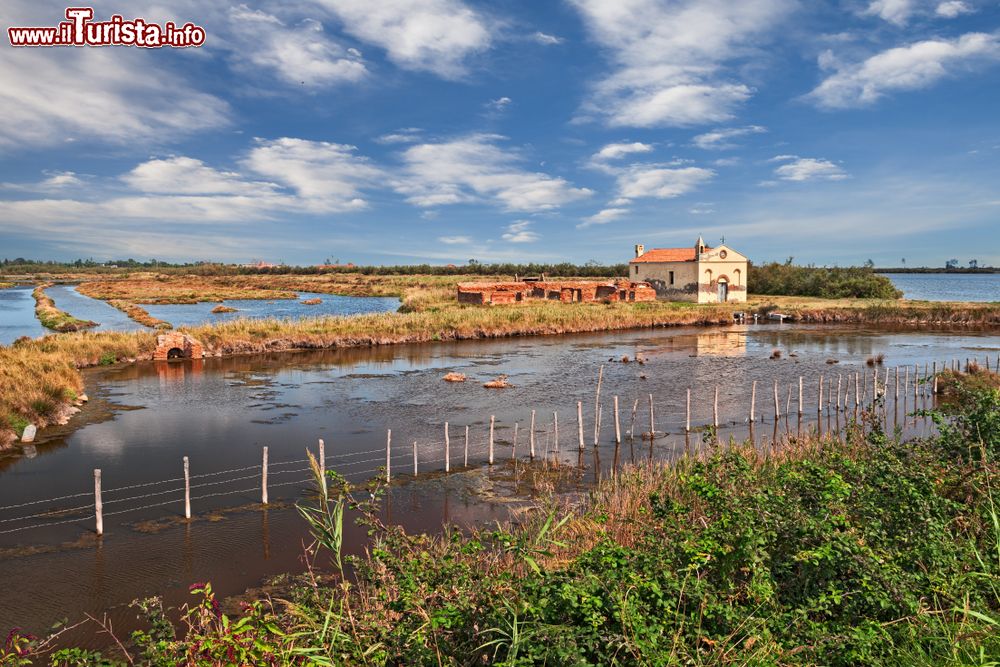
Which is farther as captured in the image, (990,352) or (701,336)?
(701,336)

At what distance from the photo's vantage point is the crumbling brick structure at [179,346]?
112 feet

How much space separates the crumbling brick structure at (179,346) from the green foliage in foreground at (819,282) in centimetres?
6432

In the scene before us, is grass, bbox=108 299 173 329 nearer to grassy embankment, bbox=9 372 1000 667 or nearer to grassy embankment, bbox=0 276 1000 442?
grassy embankment, bbox=0 276 1000 442

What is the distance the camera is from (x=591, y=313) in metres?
51.0

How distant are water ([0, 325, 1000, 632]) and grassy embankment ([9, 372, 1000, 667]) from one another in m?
3.10

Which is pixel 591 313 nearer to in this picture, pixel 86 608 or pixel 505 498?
pixel 505 498

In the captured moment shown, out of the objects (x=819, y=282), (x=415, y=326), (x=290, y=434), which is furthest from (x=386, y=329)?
(x=819, y=282)

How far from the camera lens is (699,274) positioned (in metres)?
60.2

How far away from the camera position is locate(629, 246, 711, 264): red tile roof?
62.2 metres

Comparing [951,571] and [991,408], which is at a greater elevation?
[991,408]

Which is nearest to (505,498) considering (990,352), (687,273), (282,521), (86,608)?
(282,521)

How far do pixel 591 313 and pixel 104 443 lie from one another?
125 ft

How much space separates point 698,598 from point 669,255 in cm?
6177

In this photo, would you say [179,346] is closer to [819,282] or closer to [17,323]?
[17,323]
